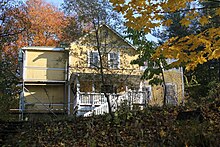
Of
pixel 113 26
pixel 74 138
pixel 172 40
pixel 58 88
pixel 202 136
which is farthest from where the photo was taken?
pixel 58 88

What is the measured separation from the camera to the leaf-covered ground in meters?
9.00

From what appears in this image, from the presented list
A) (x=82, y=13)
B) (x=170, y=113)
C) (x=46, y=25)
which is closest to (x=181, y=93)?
(x=170, y=113)

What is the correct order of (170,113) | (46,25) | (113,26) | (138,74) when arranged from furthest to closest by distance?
(46,25) → (138,74) → (113,26) → (170,113)

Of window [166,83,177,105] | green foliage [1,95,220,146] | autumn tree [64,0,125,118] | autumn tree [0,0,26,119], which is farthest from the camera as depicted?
window [166,83,177,105]

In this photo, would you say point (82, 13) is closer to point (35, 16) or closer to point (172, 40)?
point (172, 40)

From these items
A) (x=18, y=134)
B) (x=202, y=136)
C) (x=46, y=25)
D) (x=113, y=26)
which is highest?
(x=46, y=25)

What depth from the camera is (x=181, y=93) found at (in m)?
19.7

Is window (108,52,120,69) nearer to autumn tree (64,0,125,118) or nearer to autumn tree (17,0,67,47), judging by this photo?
autumn tree (64,0,125,118)

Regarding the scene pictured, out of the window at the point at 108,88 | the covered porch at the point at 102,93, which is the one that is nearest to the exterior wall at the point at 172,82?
the covered porch at the point at 102,93

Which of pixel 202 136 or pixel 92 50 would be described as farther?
pixel 92 50

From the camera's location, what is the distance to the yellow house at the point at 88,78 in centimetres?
Answer: 1214

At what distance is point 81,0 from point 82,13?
47cm

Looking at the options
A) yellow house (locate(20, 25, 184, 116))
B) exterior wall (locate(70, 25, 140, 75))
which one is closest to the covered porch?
yellow house (locate(20, 25, 184, 116))

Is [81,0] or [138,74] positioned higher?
[81,0]
